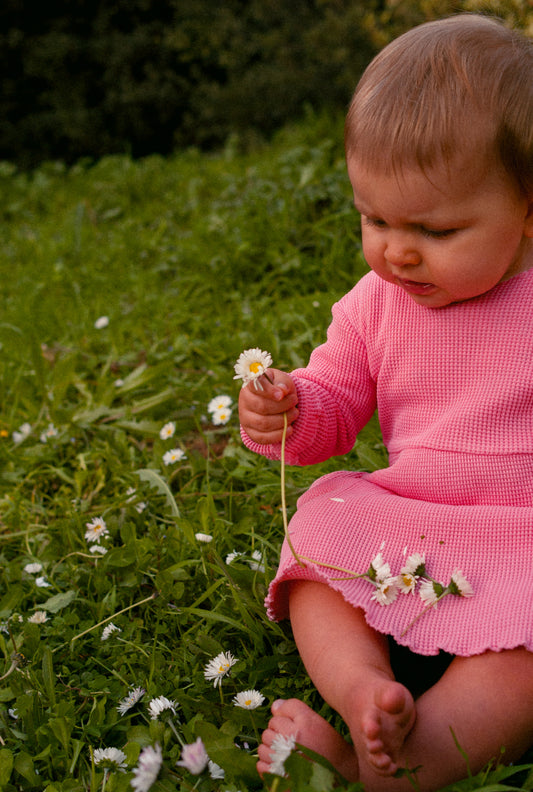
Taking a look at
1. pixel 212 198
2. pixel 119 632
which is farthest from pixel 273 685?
pixel 212 198

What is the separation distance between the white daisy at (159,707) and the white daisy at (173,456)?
2.92ft

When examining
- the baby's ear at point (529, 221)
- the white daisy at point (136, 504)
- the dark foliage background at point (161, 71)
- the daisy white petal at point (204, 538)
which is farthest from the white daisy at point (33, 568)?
the dark foliage background at point (161, 71)

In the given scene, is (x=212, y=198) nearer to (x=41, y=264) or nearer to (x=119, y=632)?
(x=41, y=264)

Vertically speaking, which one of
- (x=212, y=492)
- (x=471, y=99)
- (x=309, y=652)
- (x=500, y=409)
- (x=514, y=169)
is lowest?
(x=212, y=492)

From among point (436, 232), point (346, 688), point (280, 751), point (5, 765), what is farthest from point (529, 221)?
point (5, 765)

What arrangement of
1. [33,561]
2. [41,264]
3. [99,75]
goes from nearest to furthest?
[33,561], [41,264], [99,75]

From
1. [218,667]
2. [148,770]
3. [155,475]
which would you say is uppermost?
[148,770]

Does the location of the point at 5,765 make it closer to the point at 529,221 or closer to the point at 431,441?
the point at 431,441

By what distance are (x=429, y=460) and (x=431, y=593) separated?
1.00 feet

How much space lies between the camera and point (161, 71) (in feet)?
22.1

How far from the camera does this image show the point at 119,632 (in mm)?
1778

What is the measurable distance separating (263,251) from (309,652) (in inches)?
92.0

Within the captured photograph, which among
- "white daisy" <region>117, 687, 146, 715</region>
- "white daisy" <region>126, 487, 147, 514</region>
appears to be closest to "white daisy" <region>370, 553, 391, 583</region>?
"white daisy" <region>117, 687, 146, 715</region>

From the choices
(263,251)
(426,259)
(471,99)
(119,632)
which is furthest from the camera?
(263,251)
